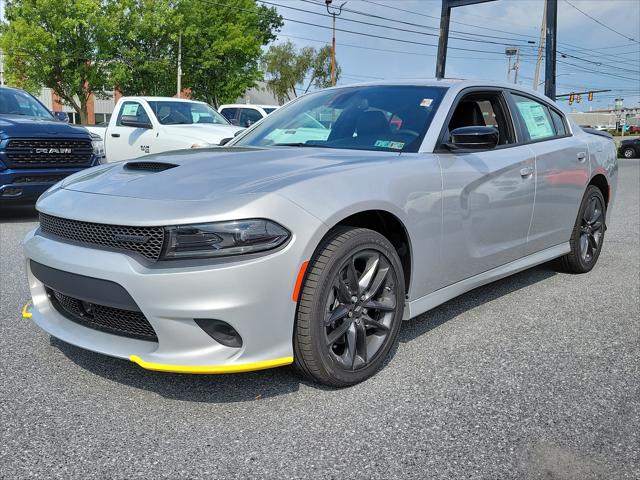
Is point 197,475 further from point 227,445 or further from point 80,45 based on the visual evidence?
point 80,45

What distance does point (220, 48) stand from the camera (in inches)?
1604

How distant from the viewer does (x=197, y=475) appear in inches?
87.3

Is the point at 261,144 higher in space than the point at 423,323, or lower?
higher

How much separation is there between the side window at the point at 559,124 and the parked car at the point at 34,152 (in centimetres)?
591

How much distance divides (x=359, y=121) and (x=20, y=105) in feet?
22.4

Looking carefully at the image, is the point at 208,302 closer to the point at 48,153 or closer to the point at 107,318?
the point at 107,318

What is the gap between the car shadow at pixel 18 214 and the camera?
8219 millimetres

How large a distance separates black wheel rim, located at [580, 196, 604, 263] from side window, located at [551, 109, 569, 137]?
26.0 inches

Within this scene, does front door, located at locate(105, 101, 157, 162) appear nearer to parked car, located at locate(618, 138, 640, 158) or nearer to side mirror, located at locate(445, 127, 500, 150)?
side mirror, located at locate(445, 127, 500, 150)

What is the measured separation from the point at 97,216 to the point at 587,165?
13.0ft

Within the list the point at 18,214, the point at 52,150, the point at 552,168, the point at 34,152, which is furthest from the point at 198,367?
A: the point at 18,214

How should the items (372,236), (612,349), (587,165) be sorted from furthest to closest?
(587,165)
(612,349)
(372,236)

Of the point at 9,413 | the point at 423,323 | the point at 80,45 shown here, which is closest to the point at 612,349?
the point at 423,323

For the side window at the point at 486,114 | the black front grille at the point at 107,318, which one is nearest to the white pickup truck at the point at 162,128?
the side window at the point at 486,114
